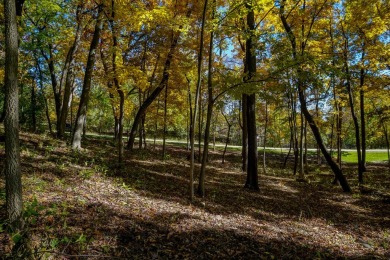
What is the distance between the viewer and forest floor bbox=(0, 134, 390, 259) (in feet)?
14.3

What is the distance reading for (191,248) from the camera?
4.79m

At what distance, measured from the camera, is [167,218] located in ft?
19.6

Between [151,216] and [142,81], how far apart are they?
5.52 meters

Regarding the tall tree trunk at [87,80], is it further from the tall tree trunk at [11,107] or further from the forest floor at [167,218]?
the tall tree trunk at [11,107]

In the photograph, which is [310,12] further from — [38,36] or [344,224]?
[38,36]

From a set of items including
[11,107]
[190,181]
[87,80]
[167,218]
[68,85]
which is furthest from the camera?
[68,85]

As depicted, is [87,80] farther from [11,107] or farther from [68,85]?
[11,107]

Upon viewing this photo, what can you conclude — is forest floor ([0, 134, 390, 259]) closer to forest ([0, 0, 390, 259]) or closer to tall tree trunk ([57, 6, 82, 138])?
forest ([0, 0, 390, 259])

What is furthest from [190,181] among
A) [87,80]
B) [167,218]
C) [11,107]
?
[87,80]

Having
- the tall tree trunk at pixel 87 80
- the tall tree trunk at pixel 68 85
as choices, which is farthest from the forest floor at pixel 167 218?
the tall tree trunk at pixel 68 85

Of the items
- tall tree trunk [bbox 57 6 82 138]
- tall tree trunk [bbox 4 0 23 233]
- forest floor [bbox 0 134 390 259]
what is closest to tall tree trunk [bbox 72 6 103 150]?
forest floor [bbox 0 134 390 259]

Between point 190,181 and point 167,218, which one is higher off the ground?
point 190,181

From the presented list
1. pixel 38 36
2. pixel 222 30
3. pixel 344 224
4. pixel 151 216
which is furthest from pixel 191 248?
pixel 38 36

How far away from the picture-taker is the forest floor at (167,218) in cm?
436
